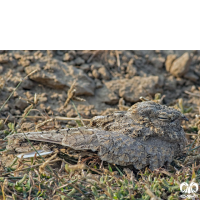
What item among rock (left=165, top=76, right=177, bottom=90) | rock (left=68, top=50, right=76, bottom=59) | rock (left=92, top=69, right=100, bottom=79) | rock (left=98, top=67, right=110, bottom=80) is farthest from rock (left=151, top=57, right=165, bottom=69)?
rock (left=68, top=50, right=76, bottom=59)

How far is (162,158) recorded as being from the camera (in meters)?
3.36

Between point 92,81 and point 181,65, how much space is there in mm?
1805

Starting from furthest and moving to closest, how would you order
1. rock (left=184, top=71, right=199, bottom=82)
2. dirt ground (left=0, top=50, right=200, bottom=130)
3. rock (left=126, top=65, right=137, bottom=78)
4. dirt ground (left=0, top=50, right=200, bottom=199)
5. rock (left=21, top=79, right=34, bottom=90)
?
rock (left=184, top=71, right=199, bottom=82)
rock (left=126, top=65, right=137, bottom=78)
rock (left=21, top=79, right=34, bottom=90)
dirt ground (left=0, top=50, right=200, bottom=130)
dirt ground (left=0, top=50, right=200, bottom=199)

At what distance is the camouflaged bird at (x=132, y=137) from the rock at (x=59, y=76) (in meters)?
1.74

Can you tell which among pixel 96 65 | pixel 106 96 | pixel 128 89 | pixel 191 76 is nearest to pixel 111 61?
pixel 96 65

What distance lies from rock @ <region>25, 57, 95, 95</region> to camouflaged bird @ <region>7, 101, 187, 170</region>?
1.74 metres

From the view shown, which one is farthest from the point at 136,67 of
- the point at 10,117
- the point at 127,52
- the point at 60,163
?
the point at 60,163

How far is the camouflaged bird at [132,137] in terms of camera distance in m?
3.25

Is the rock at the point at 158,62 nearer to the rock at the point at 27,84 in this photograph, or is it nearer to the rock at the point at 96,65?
the rock at the point at 96,65

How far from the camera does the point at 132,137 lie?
3361 millimetres

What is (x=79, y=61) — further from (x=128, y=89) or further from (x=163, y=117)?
(x=163, y=117)

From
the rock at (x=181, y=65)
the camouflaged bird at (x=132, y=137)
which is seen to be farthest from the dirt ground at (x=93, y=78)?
the camouflaged bird at (x=132, y=137)

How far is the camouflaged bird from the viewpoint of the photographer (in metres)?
3.25

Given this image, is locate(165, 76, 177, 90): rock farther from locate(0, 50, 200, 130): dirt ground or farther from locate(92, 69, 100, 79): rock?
locate(92, 69, 100, 79): rock
